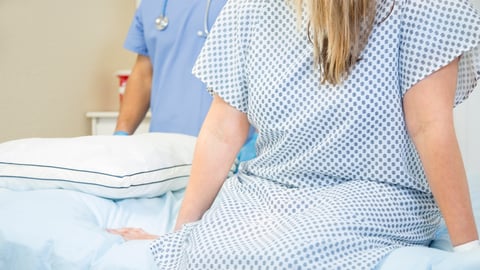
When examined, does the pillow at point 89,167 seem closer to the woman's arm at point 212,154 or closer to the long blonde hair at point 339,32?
the woman's arm at point 212,154

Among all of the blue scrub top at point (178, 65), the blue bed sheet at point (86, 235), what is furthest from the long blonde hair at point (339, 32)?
the blue scrub top at point (178, 65)

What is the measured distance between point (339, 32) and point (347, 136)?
14 cm

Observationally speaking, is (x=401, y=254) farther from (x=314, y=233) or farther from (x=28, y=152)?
(x=28, y=152)

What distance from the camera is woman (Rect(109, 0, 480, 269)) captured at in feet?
2.64

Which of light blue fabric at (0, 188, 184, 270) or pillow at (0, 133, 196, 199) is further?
pillow at (0, 133, 196, 199)

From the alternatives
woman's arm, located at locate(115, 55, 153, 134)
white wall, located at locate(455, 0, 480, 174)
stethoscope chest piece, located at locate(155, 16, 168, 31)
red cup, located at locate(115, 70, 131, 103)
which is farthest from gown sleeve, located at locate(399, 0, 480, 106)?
red cup, located at locate(115, 70, 131, 103)

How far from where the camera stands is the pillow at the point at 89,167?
44.9 inches

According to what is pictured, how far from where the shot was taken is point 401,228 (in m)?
0.86

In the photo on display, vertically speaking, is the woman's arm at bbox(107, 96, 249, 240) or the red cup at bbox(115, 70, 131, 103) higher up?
the woman's arm at bbox(107, 96, 249, 240)

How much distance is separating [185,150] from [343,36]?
0.53 m

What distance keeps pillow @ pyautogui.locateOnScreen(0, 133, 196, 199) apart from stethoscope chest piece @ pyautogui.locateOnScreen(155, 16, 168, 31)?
54 centimetres

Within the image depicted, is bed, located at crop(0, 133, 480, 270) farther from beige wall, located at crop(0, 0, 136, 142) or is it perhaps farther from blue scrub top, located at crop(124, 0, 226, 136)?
beige wall, located at crop(0, 0, 136, 142)

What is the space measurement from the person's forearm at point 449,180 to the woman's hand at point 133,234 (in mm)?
441

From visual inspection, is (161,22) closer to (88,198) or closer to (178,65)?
(178,65)
